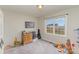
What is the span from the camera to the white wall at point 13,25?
1093 millimetres

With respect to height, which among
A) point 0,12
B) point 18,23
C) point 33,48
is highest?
point 0,12

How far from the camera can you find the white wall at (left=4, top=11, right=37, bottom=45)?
109cm

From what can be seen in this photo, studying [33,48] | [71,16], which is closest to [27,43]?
[33,48]

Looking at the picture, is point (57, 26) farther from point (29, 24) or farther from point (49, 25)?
point (29, 24)

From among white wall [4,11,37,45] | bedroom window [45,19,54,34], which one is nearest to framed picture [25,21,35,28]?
white wall [4,11,37,45]

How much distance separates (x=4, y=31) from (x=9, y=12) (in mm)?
242

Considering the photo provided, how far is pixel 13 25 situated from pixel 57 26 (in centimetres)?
61

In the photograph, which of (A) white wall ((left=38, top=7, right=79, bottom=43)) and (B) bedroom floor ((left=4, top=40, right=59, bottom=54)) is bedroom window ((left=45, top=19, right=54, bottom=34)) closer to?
(A) white wall ((left=38, top=7, right=79, bottom=43))

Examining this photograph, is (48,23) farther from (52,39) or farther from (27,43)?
(27,43)

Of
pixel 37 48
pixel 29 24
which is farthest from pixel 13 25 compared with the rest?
pixel 37 48

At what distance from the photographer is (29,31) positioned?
1447 millimetres

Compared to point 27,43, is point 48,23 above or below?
above
